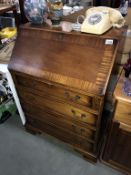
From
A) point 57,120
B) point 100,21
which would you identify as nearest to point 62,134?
point 57,120

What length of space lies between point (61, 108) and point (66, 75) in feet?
1.02

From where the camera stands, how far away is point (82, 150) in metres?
1.43

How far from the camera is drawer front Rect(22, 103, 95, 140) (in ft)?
4.13

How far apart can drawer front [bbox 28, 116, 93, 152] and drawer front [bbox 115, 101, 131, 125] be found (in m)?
0.46

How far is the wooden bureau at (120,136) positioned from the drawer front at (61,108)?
15cm

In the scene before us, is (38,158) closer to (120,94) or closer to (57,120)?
(57,120)

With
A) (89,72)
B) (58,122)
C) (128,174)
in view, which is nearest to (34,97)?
(58,122)

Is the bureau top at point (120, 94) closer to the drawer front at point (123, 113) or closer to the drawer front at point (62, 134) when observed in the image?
the drawer front at point (123, 113)

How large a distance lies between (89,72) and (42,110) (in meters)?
0.60

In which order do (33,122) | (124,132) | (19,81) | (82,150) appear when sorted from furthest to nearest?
(33,122), (82,150), (19,81), (124,132)

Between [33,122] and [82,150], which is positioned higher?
[33,122]

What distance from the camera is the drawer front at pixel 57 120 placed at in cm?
126

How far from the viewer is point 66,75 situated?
100 centimetres

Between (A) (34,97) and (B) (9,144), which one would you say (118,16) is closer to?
(A) (34,97)
